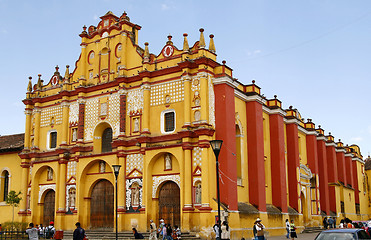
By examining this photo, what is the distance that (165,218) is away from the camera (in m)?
27.9

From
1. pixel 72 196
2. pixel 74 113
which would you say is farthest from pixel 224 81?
pixel 72 196

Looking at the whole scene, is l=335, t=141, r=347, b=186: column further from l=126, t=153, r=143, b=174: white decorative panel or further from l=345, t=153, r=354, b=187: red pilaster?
l=126, t=153, r=143, b=174: white decorative panel

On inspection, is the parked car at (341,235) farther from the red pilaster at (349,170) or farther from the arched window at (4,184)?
the red pilaster at (349,170)

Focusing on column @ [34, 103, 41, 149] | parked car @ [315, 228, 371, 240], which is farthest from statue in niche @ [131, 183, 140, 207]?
parked car @ [315, 228, 371, 240]

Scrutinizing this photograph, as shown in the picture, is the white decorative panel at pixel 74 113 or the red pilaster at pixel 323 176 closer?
the white decorative panel at pixel 74 113

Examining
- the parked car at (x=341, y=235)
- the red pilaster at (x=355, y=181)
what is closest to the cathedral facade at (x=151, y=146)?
the parked car at (x=341, y=235)

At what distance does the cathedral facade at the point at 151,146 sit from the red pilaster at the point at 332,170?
5.67m

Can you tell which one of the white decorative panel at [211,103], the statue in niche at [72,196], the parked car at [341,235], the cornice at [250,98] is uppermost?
the cornice at [250,98]

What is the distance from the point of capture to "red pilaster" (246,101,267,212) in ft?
97.9

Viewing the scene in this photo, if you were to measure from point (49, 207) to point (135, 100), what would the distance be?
1109 centimetres

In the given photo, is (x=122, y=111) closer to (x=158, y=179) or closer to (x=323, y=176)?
(x=158, y=179)

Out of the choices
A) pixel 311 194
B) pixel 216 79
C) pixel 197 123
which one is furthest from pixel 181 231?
pixel 311 194

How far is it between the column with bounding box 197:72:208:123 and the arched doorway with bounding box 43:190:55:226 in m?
14.4

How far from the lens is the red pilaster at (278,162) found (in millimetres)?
33188
